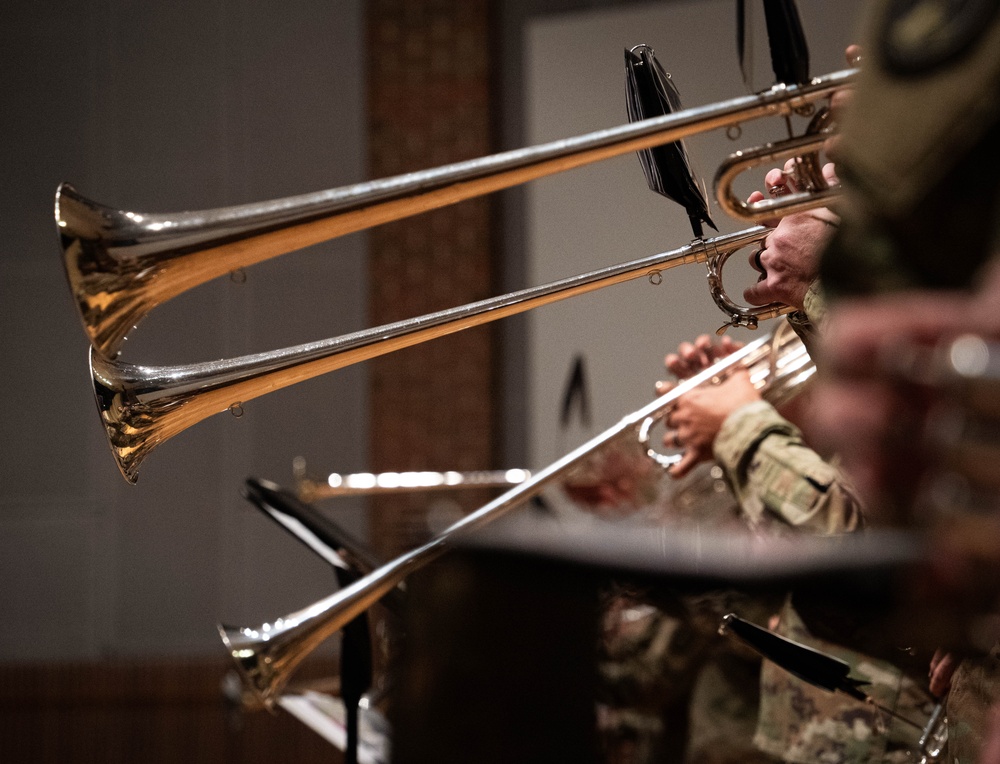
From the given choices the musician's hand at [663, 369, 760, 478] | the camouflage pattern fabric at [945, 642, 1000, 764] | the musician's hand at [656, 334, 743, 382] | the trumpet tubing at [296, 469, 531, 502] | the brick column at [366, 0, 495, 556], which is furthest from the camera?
the brick column at [366, 0, 495, 556]

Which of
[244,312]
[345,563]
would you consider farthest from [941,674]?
[244,312]

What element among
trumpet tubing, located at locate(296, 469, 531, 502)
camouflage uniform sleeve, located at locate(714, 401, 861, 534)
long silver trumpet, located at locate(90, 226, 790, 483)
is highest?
long silver trumpet, located at locate(90, 226, 790, 483)

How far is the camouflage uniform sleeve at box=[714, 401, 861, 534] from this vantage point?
1.19 meters

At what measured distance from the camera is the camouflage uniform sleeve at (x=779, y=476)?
119 cm

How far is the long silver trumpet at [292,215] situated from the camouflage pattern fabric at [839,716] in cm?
70

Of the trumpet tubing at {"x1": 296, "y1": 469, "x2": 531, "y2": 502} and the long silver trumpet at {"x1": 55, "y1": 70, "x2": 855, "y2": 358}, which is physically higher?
the long silver trumpet at {"x1": 55, "y1": 70, "x2": 855, "y2": 358}

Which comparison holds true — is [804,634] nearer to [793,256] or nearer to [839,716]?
[839,716]

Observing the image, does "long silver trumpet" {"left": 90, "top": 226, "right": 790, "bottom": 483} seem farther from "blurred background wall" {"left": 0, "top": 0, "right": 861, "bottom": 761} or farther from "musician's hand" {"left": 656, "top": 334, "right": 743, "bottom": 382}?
"blurred background wall" {"left": 0, "top": 0, "right": 861, "bottom": 761}

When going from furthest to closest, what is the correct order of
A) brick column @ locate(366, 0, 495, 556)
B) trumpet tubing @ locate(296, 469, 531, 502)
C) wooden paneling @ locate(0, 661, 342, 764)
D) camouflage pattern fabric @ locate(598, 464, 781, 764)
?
brick column @ locate(366, 0, 495, 556), wooden paneling @ locate(0, 661, 342, 764), trumpet tubing @ locate(296, 469, 531, 502), camouflage pattern fabric @ locate(598, 464, 781, 764)

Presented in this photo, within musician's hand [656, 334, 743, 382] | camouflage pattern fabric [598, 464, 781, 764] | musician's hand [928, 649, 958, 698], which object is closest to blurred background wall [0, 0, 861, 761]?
camouflage pattern fabric [598, 464, 781, 764]

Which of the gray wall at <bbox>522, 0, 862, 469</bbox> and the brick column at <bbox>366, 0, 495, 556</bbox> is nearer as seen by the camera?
the gray wall at <bbox>522, 0, 862, 469</bbox>

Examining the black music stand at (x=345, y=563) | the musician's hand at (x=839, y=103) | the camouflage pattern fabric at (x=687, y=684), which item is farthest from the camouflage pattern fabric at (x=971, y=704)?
the camouflage pattern fabric at (x=687, y=684)

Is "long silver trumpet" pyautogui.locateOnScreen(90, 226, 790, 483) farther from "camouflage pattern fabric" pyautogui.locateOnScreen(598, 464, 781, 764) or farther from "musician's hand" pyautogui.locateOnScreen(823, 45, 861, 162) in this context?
"camouflage pattern fabric" pyautogui.locateOnScreen(598, 464, 781, 764)

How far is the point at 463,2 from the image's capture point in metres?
3.26
